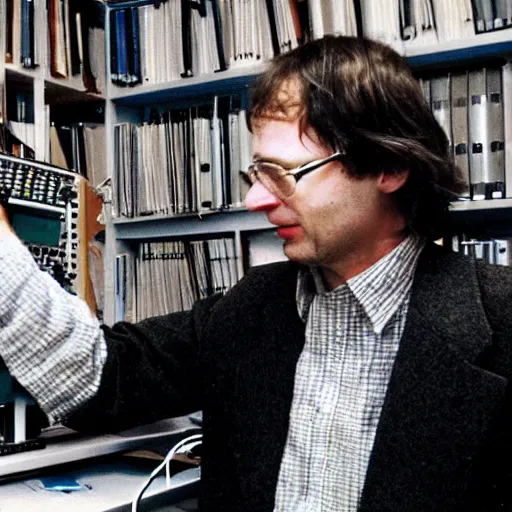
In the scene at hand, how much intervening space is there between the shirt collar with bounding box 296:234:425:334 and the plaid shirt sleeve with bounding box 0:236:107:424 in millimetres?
371

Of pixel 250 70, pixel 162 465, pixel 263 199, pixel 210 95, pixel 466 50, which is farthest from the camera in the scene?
pixel 210 95

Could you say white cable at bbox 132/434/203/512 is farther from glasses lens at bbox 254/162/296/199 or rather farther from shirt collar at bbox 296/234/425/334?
glasses lens at bbox 254/162/296/199

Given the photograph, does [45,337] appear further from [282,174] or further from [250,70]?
[250,70]

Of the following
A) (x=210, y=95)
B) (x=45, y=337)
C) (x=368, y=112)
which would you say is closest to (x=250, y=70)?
(x=210, y=95)

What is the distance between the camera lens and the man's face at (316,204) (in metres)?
0.99

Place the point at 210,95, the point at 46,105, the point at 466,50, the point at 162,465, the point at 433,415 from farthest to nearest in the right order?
the point at 210,95, the point at 46,105, the point at 466,50, the point at 162,465, the point at 433,415

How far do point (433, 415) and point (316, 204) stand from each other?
336 mm

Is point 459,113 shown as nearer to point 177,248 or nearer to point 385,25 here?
point 385,25

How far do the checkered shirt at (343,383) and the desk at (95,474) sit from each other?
0.27 m

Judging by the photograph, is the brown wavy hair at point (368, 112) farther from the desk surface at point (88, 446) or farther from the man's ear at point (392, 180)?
the desk surface at point (88, 446)

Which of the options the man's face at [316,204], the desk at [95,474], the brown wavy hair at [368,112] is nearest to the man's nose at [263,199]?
the man's face at [316,204]

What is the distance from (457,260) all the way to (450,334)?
0.13 meters

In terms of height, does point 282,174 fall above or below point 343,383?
above

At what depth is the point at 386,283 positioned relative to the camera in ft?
3.31
